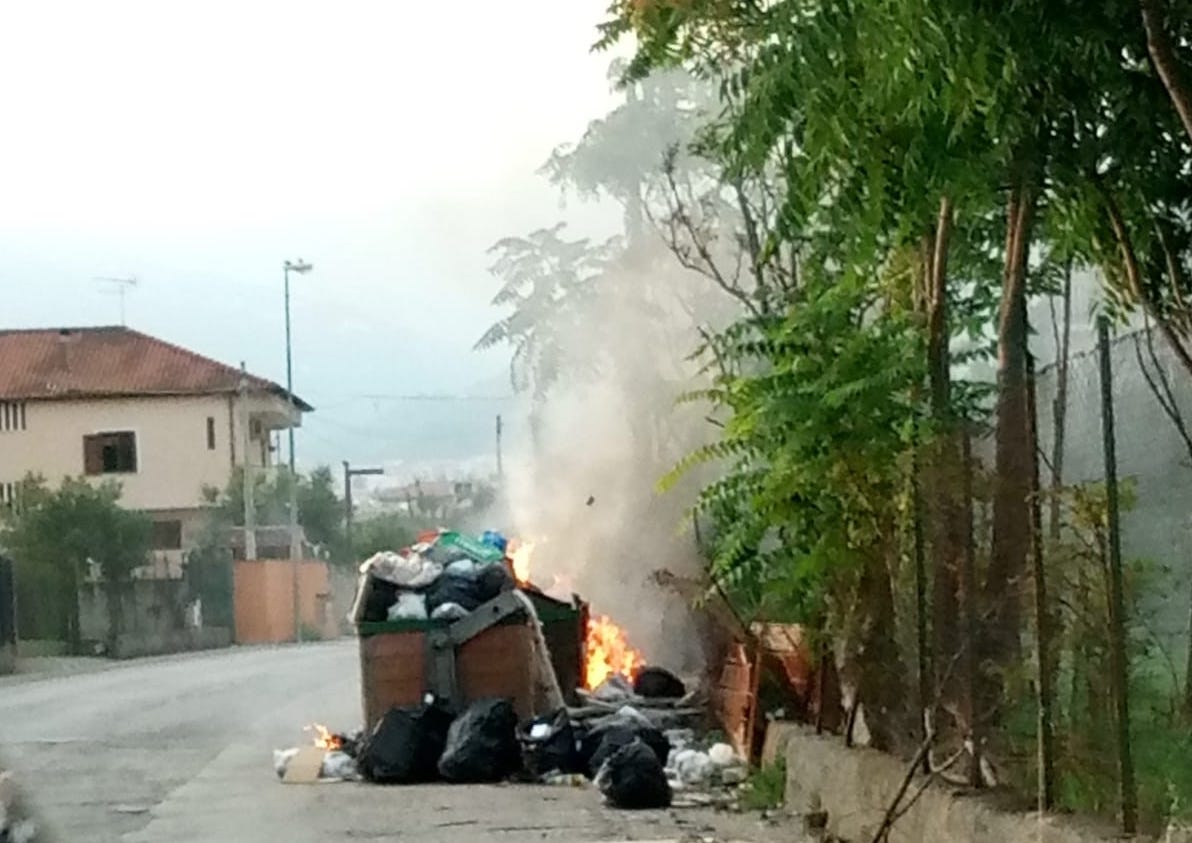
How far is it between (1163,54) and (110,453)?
117 feet

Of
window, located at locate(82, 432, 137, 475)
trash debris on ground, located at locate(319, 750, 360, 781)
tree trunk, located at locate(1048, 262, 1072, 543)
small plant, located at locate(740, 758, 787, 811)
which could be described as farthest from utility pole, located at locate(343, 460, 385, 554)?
tree trunk, located at locate(1048, 262, 1072, 543)

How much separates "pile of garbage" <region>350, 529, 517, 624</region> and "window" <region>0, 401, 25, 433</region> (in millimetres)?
24437

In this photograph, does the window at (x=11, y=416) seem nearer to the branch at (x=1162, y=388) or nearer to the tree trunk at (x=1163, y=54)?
the branch at (x=1162, y=388)

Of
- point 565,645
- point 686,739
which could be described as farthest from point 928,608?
point 565,645

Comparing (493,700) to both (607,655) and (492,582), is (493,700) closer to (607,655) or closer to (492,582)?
(492,582)

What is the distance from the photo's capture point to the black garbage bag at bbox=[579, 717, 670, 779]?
12625mm

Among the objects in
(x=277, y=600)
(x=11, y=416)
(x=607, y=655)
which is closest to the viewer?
(x=607, y=655)

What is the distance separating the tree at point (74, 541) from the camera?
115 ft

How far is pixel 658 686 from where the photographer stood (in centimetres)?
1528

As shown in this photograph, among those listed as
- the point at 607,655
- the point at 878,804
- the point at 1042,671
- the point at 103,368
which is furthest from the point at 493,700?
the point at 103,368

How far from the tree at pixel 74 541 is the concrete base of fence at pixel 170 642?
0.29 meters

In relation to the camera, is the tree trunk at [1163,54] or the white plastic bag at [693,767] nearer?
the tree trunk at [1163,54]

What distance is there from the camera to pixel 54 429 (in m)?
39.0

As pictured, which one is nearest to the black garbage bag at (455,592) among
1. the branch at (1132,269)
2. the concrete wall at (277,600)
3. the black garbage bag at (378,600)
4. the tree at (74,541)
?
the black garbage bag at (378,600)
